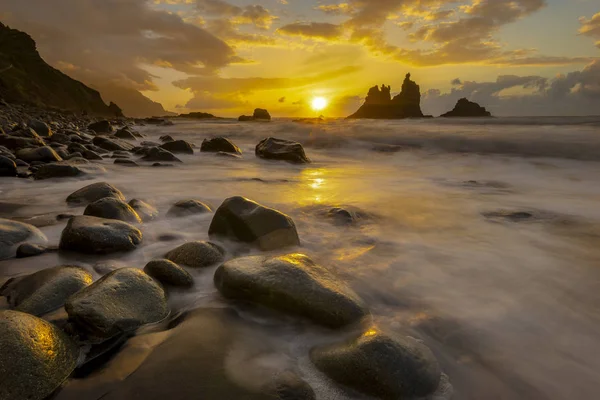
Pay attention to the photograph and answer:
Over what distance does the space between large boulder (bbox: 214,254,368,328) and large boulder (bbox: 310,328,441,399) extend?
27cm

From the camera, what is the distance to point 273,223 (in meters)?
2.94

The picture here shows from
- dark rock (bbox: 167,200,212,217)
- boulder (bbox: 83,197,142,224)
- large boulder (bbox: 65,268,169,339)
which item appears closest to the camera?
large boulder (bbox: 65,268,169,339)

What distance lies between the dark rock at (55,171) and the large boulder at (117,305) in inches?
173

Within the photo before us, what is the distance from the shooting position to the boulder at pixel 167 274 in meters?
2.16

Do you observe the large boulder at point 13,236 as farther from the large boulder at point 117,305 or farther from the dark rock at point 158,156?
the dark rock at point 158,156

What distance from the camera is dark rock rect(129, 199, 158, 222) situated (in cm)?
356

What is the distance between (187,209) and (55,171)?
296 centimetres

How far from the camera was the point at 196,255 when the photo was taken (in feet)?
8.18

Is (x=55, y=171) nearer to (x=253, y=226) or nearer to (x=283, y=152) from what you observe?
(x=253, y=226)

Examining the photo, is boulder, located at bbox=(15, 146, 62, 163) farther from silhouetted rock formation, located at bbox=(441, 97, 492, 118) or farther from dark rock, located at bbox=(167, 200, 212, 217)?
silhouetted rock formation, located at bbox=(441, 97, 492, 118)

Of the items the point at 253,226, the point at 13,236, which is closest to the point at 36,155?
the point at 13,236

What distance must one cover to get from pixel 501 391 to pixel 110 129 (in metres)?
21.0

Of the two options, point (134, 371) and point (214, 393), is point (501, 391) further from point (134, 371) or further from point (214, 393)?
point (134, 371)

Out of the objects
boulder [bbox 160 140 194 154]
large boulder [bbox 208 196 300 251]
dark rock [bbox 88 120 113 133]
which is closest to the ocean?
large boulder [bbox 208 196 300 251]
